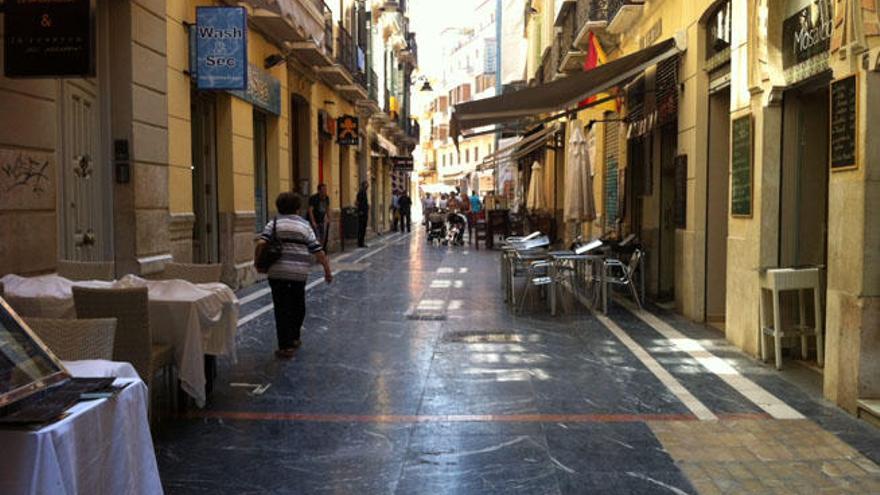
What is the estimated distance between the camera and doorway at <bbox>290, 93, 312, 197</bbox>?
19812 millimetres

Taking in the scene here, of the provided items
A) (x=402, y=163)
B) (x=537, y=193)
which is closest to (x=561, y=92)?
(x=537, y=193)

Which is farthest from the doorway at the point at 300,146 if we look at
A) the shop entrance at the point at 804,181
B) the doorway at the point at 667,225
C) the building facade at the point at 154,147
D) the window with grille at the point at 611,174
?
the shop entrance at the point at 804,181

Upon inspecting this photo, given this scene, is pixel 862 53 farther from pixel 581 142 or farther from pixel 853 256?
pixel 581 142

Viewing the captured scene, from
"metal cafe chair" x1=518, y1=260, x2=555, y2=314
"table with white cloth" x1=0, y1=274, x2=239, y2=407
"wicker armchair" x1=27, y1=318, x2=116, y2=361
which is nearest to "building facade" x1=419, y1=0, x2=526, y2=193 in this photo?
"metal cafe chair" x1=518, y1=260, x2=555, y2=314

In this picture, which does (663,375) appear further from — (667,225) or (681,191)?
(667,225)

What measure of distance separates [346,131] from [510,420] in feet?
62.8

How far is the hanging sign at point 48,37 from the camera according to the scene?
6.40 m

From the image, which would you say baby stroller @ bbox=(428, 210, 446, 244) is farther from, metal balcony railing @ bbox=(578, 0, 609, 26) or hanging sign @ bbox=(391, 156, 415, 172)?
hanging sign @ bbox=(391, 156, 415, 172)

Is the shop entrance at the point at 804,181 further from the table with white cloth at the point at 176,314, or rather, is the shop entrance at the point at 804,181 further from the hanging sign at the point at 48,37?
the hanging sign at the point at 48,37

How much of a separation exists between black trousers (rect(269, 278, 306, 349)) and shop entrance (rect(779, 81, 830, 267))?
4.63 meters

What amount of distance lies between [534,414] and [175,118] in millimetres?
7257

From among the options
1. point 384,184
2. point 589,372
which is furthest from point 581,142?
point 384,184

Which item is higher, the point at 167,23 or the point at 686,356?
the point at 167,23

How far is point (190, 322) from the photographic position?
18.8ft
